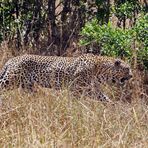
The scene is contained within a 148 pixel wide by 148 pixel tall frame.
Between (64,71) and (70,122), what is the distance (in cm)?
217

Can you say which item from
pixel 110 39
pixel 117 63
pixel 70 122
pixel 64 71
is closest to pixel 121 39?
pixel 110 39

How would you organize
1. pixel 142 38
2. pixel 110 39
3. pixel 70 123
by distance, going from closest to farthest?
pixel 70 123 < pixel 142 38 < pixel 110 39

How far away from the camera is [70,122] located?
197 inches

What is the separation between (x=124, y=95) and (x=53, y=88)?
0.72 metres

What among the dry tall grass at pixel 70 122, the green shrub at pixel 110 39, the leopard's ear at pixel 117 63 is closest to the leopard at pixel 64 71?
the leopard's ear at pixel 117 63

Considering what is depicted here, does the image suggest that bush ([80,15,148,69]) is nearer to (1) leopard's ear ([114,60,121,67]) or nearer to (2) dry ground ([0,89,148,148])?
(1) leopard's ear ([114,60,121,67])

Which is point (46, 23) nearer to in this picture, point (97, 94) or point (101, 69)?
point (101, 69)

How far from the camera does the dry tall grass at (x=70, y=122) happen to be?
4.71m

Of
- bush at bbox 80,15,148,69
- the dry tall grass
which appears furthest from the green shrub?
the dry tall grass

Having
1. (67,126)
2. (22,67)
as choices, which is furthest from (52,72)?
(67,126)

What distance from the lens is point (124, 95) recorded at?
624 centimetres

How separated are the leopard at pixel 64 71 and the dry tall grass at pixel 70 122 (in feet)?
3.62

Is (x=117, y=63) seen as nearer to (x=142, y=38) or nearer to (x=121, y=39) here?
(x=121, y=39)

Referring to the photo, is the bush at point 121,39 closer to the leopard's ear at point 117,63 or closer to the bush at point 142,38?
the bush at point 142,38
